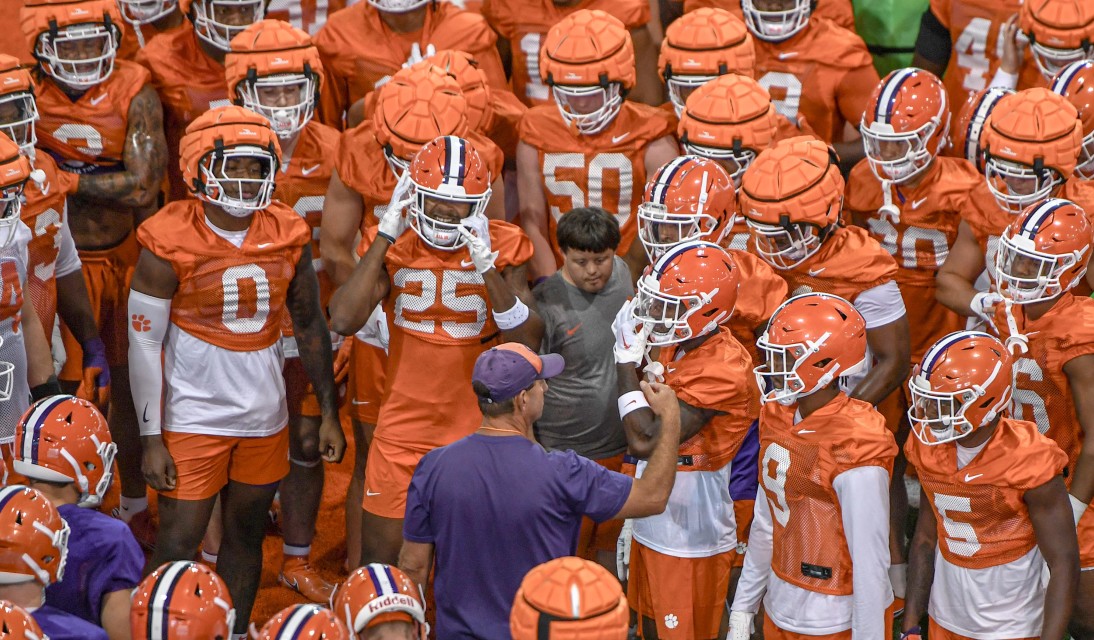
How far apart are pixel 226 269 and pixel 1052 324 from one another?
2877 millimetres

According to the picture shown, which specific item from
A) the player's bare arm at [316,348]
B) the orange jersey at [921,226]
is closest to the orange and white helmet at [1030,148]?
the orange jersey at [921,226]

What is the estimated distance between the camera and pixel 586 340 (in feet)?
18.0

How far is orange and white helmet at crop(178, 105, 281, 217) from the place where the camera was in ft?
17.1

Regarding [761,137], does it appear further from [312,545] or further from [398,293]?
[312,545]

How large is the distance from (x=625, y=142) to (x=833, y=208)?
39.6 inches

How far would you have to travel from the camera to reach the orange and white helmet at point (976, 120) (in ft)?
21.0

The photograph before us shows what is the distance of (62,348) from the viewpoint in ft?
19.8

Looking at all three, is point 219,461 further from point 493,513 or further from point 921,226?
point 921,226

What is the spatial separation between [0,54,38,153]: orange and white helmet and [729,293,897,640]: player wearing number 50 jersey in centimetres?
296

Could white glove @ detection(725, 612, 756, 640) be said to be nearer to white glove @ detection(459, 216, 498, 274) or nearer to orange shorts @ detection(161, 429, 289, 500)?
white glove @ detection(459, 216, 498, 274)

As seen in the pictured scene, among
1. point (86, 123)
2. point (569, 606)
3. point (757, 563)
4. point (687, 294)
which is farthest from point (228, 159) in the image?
point (569, 606)

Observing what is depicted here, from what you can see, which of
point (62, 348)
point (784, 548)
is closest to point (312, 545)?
point (62, 348)

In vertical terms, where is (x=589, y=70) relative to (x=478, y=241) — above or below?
above

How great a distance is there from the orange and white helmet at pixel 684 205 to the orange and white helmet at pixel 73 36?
93.0 inches
